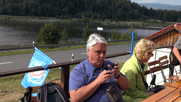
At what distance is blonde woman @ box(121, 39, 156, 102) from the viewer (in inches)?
88.9

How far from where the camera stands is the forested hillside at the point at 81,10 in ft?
318

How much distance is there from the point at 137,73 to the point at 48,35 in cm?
2477

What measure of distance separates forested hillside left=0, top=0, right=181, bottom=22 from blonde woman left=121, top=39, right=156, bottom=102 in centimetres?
10033

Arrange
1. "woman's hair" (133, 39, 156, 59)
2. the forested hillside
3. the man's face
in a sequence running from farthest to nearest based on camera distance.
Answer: the forested hillside < "woman's hair" (133, 39, 156, 59) < the man's face

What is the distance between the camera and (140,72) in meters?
2.33

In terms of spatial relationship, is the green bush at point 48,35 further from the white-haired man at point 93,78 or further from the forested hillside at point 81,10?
the forested hillside at point 81,10

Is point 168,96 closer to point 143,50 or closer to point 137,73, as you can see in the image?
point 137,73

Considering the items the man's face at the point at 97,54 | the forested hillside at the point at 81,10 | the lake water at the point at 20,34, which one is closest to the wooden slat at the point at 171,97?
the man's face at the point at 97,54

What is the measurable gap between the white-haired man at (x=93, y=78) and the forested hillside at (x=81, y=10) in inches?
3959

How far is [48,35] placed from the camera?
2586 cm

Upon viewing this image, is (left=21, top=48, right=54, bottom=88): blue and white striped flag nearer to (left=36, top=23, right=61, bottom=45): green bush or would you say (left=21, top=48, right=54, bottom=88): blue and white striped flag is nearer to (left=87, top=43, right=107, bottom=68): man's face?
(left=87, top=43, right=107, bottom=68): man's face

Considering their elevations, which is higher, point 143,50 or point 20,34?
point 143,50

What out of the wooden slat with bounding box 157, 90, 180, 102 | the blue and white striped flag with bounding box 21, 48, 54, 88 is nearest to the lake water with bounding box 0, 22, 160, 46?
the blue and white striped flag with bounding box 21, 48, 54, 88

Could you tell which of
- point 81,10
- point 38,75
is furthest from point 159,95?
point 81,10
